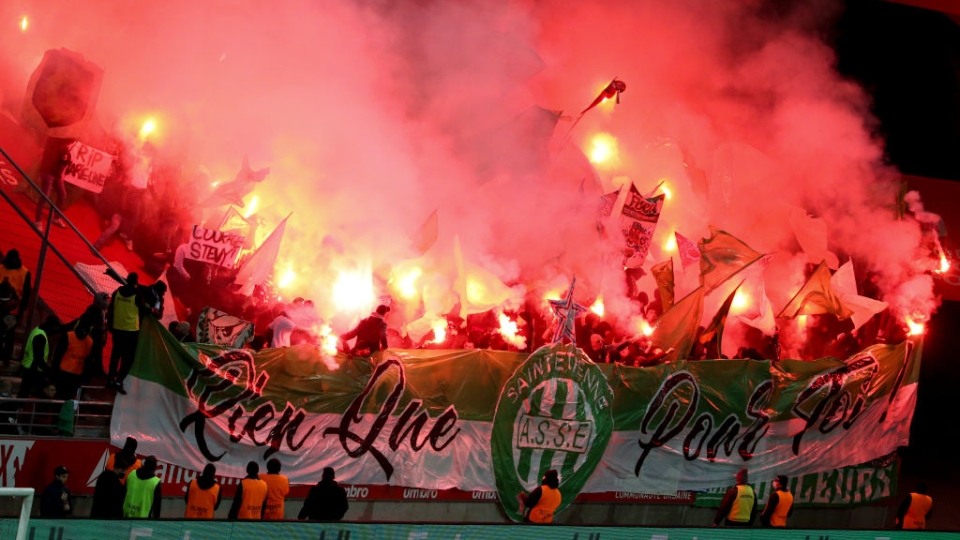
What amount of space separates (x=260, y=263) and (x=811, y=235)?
25.0 feet

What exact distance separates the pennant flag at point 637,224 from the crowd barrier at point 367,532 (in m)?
5.53

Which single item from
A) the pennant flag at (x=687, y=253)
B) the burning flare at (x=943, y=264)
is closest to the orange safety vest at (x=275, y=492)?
the pennant flag at (x=687, y=253)

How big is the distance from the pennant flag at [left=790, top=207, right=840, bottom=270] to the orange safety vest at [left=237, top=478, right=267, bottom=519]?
881 cm

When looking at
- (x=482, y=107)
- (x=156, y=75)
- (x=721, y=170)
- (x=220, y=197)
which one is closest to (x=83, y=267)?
(x=220, y=197)

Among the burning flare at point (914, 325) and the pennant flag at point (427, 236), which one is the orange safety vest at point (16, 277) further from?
the burning flare at point (914, 325)

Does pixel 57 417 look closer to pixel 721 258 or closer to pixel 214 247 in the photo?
pixel 214 247

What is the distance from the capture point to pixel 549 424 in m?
9.62

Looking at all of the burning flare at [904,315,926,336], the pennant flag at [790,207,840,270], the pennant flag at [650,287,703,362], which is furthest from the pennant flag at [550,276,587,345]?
the burning flare at [904,315,926,336]

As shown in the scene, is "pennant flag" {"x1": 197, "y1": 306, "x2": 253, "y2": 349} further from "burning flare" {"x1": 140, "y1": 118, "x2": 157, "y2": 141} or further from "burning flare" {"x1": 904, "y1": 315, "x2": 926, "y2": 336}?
"burning flare" {"x1": 904, "y1": 315, "x2": 926, "y2": 336}

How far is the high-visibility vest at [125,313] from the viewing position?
793 centimetres

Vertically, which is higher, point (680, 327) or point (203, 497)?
point (680, 327)

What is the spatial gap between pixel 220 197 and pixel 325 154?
1.38 metres

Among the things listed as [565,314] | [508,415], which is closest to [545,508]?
[508,415]

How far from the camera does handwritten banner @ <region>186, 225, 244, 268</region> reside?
407 inches
